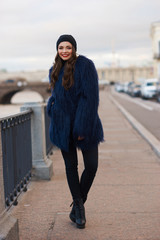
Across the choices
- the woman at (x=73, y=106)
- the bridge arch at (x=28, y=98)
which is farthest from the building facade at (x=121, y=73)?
the woman at (x=73, y=106)

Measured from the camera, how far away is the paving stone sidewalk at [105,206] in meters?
3.91

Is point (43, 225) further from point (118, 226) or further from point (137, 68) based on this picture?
point (137, 68)

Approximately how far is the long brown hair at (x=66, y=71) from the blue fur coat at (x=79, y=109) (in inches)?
1.3

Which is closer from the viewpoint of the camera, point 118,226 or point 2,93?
point 118,226

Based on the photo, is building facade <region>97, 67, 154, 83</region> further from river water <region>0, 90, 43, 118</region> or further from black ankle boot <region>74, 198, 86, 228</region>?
black ankle boot <region>74, 198, 86, 228</region>

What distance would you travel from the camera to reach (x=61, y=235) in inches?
152

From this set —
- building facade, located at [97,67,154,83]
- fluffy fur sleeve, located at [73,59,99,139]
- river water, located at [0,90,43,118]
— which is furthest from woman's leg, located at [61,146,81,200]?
building facade, located at [97,67,154,83]

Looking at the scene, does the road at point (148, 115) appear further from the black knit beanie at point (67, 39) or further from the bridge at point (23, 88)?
the bridge at point (23, 88)

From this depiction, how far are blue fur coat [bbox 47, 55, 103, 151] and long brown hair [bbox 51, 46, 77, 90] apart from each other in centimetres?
3

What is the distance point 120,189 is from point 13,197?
1.42m

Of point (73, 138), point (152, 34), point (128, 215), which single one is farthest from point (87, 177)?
point (152, 34)

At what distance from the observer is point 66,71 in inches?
149

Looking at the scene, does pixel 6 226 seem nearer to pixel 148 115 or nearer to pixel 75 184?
pixel 75 184

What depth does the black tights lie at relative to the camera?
3.92 metres
